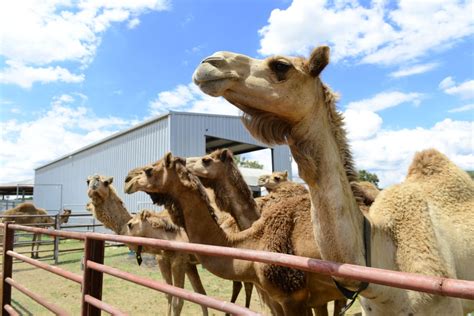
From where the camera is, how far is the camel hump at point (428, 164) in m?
3.43

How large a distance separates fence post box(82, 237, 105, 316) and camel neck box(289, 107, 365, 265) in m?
1.70

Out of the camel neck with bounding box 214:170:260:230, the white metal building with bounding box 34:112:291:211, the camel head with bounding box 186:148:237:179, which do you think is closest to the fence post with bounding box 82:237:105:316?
the camel neck with bounding box 214:170:260:230

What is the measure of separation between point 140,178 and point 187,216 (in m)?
1.49

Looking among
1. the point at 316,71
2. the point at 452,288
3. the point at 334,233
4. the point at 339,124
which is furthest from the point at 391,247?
the point at 452,288

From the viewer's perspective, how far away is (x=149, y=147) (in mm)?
19594

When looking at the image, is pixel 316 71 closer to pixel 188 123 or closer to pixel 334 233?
pixel 334 233

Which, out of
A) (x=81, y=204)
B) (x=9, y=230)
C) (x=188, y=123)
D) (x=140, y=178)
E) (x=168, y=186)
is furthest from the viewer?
(x=81, y=204)

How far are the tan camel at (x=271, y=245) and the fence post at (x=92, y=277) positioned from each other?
4.91 ft

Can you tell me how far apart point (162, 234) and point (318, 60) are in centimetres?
560

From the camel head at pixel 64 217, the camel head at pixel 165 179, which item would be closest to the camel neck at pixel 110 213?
the camel head at pixel 165 179

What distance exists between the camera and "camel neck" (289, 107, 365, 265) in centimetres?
229

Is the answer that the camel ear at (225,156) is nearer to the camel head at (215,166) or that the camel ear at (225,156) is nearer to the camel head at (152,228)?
the camel head at (215,166)

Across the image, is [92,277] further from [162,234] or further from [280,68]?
[162,234]

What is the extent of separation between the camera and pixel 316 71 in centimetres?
243
